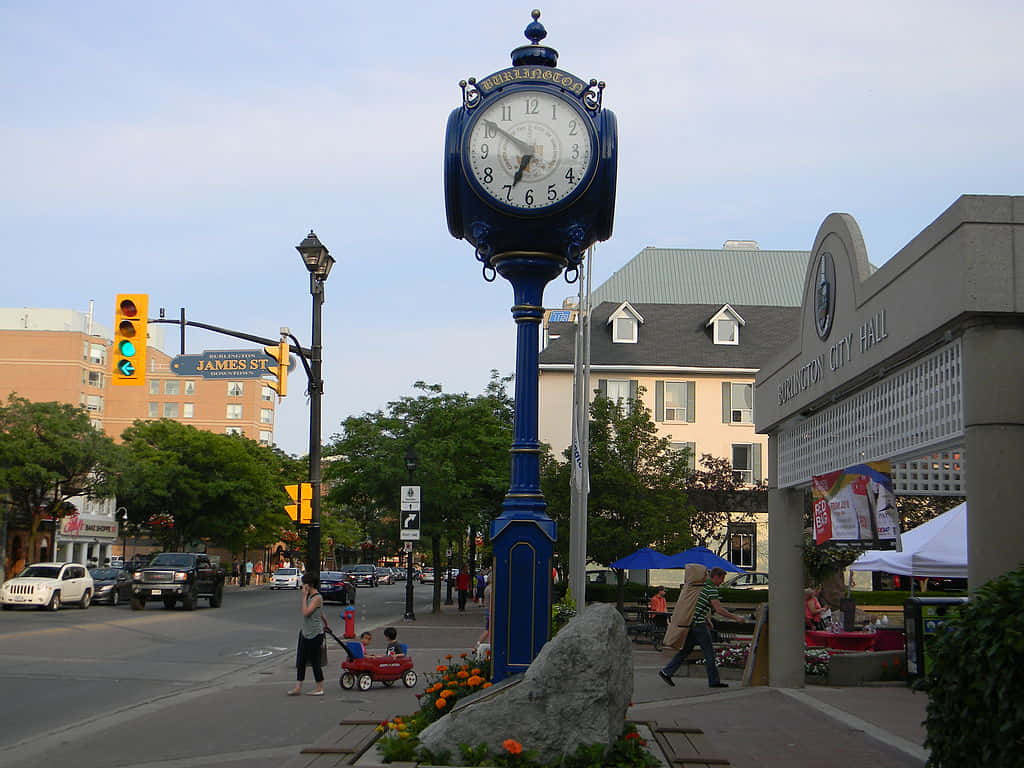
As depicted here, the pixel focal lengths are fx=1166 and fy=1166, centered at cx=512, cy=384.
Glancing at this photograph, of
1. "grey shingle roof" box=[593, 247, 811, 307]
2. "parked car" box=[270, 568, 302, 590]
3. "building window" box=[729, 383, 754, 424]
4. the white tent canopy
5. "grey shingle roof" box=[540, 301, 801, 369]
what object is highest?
"grey shingle roof" box=[593, 247, 811, 307]

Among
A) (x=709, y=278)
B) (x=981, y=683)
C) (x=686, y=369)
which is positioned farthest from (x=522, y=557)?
(x=709, y=278)

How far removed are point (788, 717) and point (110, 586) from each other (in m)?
34.7

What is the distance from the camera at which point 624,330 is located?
5662cm

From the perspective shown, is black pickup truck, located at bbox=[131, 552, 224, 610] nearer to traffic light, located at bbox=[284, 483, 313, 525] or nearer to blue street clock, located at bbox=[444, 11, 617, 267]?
traffic light, located at bbox=[284, 483, 313, 525]

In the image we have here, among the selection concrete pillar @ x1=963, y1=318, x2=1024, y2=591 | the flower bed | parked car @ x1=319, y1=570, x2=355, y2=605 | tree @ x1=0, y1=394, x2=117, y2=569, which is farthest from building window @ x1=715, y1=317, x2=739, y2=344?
the flower bed

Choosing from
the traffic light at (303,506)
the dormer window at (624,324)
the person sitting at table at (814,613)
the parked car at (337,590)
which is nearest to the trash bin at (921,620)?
the person sitting at table at (814,613)

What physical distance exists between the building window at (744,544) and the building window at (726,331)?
943cm

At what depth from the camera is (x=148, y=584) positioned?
3866 cm

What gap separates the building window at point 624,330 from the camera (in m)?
56.5

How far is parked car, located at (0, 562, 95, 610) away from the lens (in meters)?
36.7

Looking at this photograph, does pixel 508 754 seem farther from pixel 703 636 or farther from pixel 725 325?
pixel 725 325

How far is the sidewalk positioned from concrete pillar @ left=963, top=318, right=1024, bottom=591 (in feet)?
7.34

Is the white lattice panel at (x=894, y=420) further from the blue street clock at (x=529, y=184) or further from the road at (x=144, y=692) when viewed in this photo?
the road at (x=144, y=692)

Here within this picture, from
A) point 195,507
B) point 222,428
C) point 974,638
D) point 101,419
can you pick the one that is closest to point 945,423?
point 974,638
